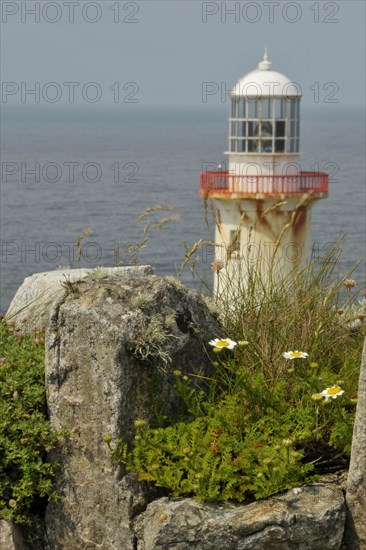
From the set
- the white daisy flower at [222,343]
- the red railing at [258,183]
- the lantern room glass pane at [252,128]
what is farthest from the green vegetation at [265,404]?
the lantern room glass pane at [252,128]

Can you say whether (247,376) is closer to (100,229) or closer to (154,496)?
(154,496)

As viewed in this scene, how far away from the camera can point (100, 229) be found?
1687 inches

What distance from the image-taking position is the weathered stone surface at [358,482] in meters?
5.11

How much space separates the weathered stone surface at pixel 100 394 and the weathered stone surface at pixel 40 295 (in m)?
1.20

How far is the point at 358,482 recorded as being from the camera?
5.17m

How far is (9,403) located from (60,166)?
74.0 m

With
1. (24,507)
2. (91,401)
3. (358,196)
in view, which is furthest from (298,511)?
(358,196)

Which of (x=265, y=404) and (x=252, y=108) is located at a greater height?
(x=252, y=108)

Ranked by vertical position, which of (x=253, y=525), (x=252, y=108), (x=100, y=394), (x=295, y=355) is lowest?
(x=253, y=525)

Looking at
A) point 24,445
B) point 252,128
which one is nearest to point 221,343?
point 24,445

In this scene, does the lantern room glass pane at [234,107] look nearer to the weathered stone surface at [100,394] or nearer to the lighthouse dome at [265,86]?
the lighthouse dome at [265,86]

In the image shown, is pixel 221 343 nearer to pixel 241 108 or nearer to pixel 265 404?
pixel 265 404

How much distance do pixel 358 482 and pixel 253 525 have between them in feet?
2.09

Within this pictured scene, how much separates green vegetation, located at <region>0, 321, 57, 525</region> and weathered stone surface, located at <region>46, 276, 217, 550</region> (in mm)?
110
